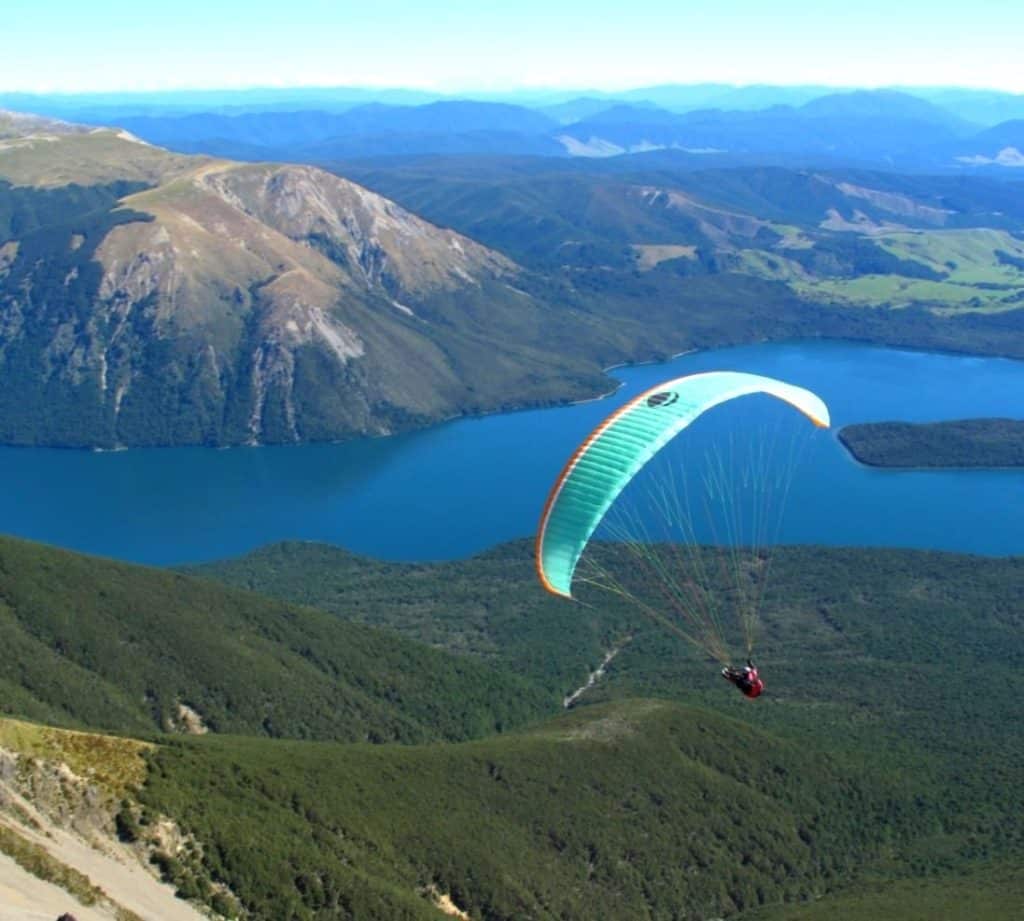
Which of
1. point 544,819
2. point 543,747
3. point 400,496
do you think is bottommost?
point 400,496

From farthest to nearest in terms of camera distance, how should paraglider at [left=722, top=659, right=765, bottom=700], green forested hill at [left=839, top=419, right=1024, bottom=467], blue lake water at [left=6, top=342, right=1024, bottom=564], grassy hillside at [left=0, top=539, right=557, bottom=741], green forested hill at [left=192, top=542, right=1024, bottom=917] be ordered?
green forested hill at [left=839, top=419, right=1024, bottom=467]
blue lake water at [left=6, top=342, right=1024, bottom=564]
grassy hillside at [left=0, top=539, right=557, bottom=741]
green forested hill at [left=192, top=542, right=1024, bottom=917]
paraglider at [left=722, top=659, right=765, bottom=700]

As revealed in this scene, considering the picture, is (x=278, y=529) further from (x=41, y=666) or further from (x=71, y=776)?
(x=71, y=776)

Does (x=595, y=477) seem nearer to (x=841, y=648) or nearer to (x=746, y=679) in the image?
(x=746, y=679)

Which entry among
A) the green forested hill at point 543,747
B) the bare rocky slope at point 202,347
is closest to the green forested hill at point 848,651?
the green forested hill at point 543,747

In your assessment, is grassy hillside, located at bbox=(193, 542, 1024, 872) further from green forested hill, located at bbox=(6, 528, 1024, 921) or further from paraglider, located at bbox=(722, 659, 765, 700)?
paraglider, located at bbox=(722, 659, 765, 700)

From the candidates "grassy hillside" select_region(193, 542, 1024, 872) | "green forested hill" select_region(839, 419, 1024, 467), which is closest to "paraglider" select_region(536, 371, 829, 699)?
"grassy hillside" select_region(193, 542, 1024, 872)

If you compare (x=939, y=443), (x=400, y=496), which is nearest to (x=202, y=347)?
(x=400, y=496)

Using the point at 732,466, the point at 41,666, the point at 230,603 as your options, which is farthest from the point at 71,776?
the point at 732,466

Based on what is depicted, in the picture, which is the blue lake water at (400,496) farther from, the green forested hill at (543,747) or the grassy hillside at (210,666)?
the grassy hillside at (210,666)
